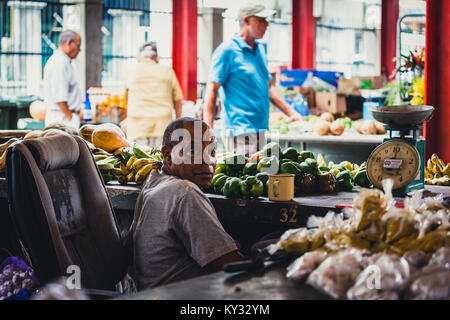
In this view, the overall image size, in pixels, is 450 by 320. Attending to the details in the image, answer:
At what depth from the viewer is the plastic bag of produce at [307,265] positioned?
5.28 ft

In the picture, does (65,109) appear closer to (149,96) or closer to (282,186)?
(149,96)

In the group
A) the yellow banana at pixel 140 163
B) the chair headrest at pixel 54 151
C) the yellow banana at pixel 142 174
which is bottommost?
the yellow banana at pixel 142 174

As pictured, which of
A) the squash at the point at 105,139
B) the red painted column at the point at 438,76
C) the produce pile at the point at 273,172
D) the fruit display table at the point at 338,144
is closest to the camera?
the produce pile at the point at 273,172

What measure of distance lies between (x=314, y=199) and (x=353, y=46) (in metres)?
17.5

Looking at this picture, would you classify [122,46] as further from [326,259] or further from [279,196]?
[326,259]

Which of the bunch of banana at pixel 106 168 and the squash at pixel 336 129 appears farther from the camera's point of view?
the squash at pixel 336 129

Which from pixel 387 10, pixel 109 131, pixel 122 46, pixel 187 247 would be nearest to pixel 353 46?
pixel 387 10

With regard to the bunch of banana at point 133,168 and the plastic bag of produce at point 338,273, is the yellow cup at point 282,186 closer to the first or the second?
the bunch of banana at point 133,168

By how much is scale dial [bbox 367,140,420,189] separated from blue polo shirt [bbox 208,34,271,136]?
213 centimetres

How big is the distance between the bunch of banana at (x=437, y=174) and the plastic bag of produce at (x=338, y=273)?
214 cm

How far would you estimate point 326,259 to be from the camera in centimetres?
157

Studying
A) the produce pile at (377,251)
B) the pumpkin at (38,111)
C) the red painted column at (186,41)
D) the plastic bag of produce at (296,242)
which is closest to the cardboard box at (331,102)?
the red painted column at (186,41)

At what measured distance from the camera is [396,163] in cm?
288
